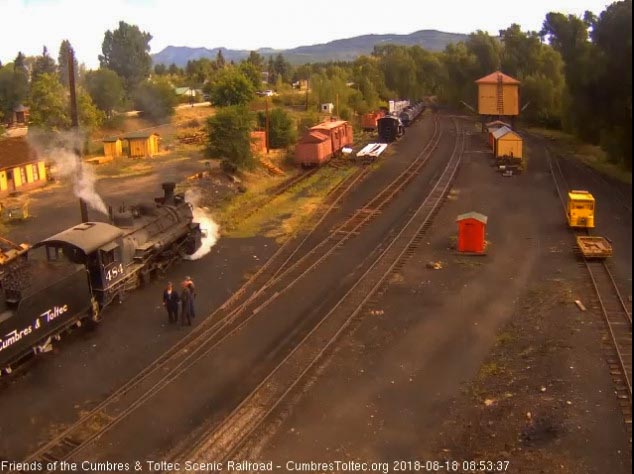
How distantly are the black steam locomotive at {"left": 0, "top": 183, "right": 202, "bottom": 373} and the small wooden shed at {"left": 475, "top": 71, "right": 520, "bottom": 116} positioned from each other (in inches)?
1622

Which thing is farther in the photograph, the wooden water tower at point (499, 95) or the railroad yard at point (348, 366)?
the wooden water tower at point (499, 95)

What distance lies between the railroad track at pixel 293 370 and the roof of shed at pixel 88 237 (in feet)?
17.0

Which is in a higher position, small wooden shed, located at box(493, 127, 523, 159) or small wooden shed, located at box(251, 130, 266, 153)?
small wooden shed, located at box(251, 130, 266, 153)

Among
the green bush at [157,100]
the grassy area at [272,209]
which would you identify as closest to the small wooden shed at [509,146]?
the grassy area at [272,209]

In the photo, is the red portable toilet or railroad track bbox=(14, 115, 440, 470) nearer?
railroad track bbox=(14, 115, 440, 470)

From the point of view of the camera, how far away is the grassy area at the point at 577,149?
34.5 m

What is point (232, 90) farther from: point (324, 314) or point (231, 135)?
point (324, 314)

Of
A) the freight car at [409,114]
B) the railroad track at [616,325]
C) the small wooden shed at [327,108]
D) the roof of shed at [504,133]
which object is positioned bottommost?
the railroad track at [616,325]

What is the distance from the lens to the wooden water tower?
171ft

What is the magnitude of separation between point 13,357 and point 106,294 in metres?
3.09

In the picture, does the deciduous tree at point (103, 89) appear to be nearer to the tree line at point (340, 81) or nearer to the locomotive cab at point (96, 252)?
the tree line at point (340, 81)

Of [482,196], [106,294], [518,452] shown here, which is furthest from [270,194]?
[518,452]

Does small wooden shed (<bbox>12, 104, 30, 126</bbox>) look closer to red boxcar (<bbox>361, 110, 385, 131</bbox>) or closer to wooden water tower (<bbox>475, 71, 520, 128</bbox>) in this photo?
red boxcar (<bbox>361, 110, 385, 131</bbox>)

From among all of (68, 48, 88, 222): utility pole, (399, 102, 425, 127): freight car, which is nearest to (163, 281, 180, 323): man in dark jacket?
(68, 48, 88, 222): utility pole
